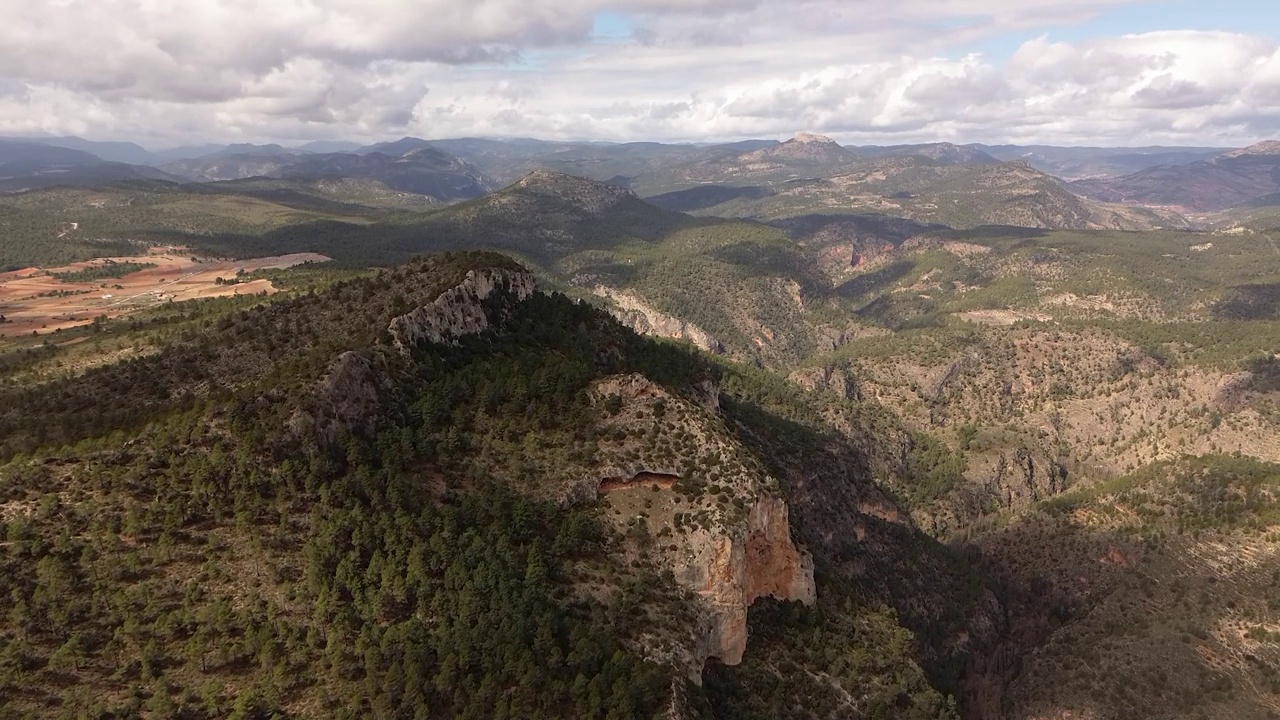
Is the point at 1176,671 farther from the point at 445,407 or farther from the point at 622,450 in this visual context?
the point at 445,407

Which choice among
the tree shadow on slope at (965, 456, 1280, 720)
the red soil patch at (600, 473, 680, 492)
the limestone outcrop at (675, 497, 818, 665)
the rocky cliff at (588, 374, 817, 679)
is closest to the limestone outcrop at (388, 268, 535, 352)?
the rocky cliff at (588, 374, 817, 679)

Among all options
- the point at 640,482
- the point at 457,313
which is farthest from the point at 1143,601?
the point at 457,313

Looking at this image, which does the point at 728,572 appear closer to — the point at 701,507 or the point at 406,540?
the point at 701,507

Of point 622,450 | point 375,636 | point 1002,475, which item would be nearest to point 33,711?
point 375,636

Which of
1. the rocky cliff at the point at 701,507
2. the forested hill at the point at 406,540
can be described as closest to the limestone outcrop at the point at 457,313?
the forested hill at the point at 406,540

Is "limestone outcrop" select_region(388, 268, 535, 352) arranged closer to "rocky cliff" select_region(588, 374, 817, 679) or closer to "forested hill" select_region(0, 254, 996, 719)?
"forested hill" select_region(0, 254, 996, 719)

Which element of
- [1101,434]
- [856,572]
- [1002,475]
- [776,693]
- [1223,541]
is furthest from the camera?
[1101,434]
